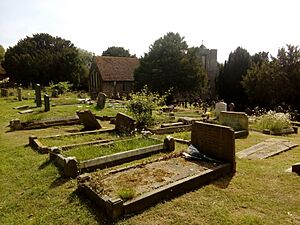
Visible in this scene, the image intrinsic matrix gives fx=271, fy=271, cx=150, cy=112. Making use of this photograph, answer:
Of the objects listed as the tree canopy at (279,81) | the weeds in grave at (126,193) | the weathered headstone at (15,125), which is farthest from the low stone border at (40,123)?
the tree canopy at (279,81)

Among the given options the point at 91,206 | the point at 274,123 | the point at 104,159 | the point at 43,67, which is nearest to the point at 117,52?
the point at 43,67

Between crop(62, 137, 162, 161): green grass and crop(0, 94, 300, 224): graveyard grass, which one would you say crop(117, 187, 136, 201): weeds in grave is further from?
crop(62, 137, 162, 161): green grass

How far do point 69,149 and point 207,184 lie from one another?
15.2 ft

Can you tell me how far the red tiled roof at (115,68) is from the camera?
3740 cm

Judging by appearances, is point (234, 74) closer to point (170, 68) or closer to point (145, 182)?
point (170, 68)

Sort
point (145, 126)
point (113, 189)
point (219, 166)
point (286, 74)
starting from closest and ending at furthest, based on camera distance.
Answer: point (113, 189) < point (219, 166) < point (145, 126) < point (286, 74)

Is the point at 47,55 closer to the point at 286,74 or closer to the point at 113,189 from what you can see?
the point at 286,74

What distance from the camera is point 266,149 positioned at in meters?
9.03

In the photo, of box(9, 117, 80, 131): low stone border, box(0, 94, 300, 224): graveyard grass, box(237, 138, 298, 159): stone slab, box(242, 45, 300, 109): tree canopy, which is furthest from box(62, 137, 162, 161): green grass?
box(242, 45, 300, 109): tree canopy

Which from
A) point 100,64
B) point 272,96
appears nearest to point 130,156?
point 272,96

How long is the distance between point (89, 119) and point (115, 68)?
27.3 m

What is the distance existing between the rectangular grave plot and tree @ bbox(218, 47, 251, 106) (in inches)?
1105

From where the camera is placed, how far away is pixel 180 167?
6.75 meters

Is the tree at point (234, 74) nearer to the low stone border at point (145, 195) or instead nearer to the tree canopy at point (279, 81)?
the tree canopy at point (279, 81)
